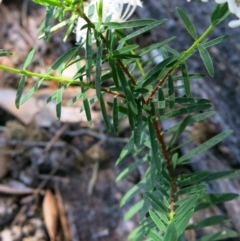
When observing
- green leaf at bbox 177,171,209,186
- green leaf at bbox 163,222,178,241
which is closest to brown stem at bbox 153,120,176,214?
green leaf at bbox 177,171,209,186

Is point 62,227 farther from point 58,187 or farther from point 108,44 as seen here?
point 108,44

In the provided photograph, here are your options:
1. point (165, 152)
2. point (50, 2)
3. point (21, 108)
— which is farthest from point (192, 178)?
point (21, 108)

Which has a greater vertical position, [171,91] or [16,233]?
[171,91]

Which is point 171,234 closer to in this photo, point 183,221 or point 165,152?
point 183,221

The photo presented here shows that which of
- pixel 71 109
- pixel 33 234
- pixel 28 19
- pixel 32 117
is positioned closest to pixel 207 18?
pixel 71 109

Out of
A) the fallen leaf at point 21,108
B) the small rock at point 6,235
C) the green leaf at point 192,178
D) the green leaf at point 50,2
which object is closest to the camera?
the green leaf at point 50,2

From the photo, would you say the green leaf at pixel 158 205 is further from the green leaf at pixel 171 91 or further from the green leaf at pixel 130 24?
the green leaf at pixel 130 24

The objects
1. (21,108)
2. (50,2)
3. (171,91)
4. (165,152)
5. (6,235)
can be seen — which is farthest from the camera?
(21,108)

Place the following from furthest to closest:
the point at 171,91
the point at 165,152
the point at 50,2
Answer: the point at 165,152 < the point at 171,91 < the point at 50,2

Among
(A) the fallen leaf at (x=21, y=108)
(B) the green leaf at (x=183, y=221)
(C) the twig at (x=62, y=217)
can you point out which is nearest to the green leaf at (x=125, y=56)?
(B) the green leaf at (x=183, y=221)
